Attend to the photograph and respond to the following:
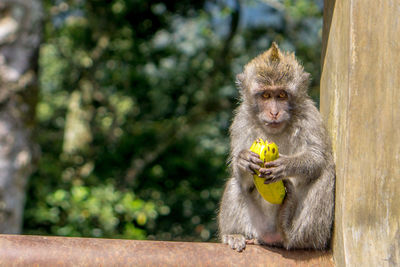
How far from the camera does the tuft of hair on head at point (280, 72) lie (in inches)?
130

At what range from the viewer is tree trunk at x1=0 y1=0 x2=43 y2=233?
16.1 ft

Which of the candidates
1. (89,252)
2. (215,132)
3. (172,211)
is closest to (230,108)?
(215,132)

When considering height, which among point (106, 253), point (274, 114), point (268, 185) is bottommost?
point (106, 253)

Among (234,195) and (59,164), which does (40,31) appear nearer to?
(234,195)

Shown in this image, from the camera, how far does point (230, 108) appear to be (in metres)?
9.31

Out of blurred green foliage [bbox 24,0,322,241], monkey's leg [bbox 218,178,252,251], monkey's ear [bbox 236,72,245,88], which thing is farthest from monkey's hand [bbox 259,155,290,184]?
blurred green foliage [bbox 24,0,322,241]

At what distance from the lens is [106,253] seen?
2.27 m

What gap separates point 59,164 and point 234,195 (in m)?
5.82

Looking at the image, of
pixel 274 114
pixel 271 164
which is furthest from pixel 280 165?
pixel 274 114

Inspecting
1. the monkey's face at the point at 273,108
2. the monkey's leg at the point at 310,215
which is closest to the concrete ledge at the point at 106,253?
the monkey's leg at the point at 310,215

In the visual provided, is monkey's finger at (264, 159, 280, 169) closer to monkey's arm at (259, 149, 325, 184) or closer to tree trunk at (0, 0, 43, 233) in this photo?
monkey's arm at (259, 149, 325, 184)

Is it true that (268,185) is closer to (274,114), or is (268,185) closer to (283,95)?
(274,114)

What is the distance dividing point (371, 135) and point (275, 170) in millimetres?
845

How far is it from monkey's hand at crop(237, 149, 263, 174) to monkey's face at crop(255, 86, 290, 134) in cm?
30
